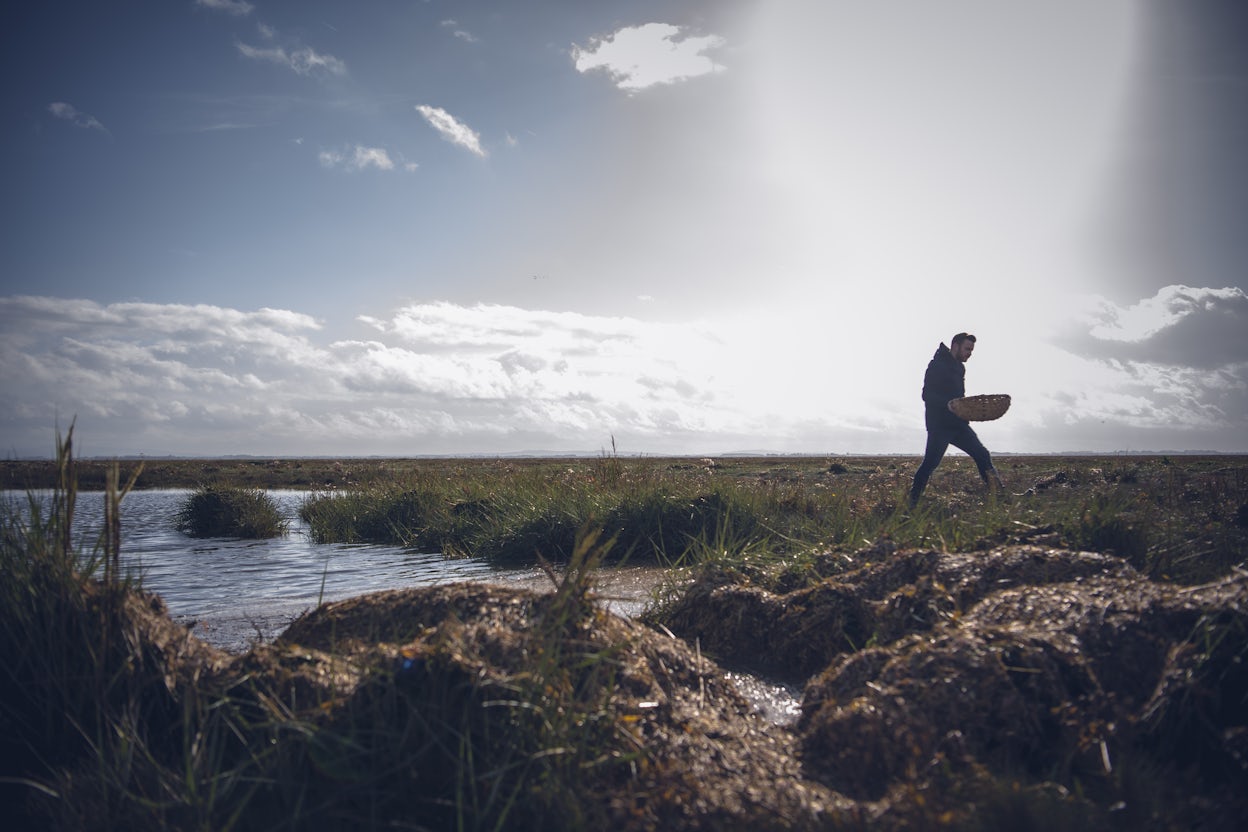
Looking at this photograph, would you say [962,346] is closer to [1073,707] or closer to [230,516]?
[1073,707]

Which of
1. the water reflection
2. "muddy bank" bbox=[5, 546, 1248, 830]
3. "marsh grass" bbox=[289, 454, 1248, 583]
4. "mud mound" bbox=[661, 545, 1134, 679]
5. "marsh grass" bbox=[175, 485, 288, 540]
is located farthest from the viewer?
"marsh grass" bbox=[175, 485, 288, 540]

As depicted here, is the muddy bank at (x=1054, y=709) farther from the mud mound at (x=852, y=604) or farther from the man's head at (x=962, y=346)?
the man's head at (x=962, y=346)

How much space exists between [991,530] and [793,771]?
312 cm

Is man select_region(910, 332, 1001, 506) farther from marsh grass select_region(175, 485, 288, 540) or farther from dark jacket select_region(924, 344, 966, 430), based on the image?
marsh grass select_region(175, 485, 288, 540)

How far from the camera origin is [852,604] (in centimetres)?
402

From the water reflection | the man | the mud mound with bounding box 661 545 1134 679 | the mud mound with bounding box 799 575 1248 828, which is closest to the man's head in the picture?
the man

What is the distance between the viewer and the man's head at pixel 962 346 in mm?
9367

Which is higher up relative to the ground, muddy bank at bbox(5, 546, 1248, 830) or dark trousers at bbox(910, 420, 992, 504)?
dark trousers at bbox(910, 420, 992, 504)

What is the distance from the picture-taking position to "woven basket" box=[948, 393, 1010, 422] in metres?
8.91

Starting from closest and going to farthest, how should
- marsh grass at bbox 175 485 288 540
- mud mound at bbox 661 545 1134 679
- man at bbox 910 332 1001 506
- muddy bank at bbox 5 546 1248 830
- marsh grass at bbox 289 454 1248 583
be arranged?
muddy bank at bbox 5 546 1248 830, mud mound at bbox 661 545 1134 679, marsh grass at bbox 289 454 1248 583, man at bbox 910 332 1001 506, marsh grass at bbox 175 485 288 540

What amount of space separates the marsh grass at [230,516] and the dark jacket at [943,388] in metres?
11.7

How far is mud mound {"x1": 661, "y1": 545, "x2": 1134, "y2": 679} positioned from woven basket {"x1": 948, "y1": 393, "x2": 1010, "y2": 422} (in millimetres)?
5508

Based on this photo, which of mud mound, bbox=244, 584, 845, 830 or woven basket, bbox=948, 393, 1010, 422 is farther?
woven basket, bbox=948, 393, 1010, 422

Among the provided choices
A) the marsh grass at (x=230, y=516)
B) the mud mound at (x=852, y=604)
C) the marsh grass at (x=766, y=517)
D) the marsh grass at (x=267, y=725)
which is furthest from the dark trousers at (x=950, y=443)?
the marsh grass at (x=230, y=516)
